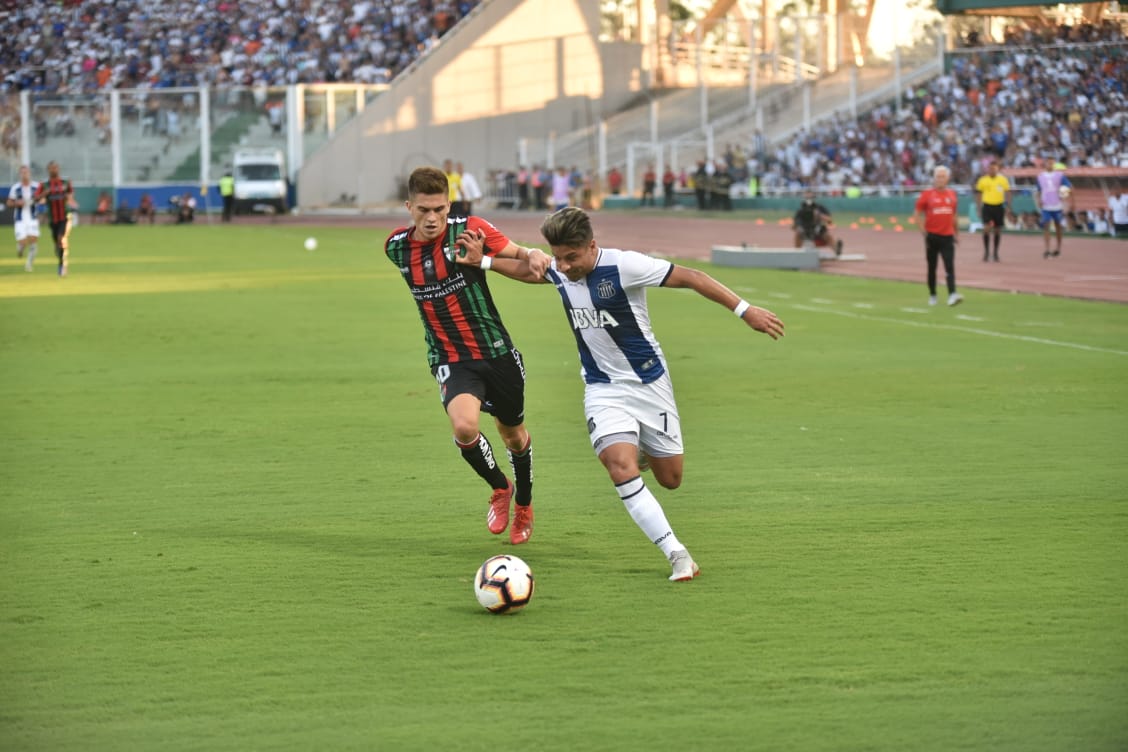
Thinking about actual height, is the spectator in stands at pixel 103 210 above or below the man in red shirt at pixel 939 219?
above

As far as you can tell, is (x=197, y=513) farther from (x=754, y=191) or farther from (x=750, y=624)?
(x=754, y=191)

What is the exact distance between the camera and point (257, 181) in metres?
62.0

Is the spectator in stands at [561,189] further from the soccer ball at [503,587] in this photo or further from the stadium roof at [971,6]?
the soccer ball at [503,587]

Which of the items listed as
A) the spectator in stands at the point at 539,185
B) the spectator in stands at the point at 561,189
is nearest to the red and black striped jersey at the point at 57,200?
the spectator in stands at the point at 561,189

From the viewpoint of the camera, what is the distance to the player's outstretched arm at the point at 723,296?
750 centimetres

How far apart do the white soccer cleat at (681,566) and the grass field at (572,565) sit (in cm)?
8

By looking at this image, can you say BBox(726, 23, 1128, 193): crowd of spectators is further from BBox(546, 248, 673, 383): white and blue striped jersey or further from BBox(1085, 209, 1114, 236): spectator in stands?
BBox(546, 248, 673, 383): white and blue striped jersey

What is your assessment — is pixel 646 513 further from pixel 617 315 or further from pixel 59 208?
Result: pixel 59 208

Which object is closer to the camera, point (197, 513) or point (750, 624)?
point (750, 624)

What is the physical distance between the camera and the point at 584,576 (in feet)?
25.4

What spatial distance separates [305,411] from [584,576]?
653 centimetres

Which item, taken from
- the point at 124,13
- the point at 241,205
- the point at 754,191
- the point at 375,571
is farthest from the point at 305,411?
the point at 124,13

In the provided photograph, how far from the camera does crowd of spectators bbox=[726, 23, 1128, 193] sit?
4653 cm

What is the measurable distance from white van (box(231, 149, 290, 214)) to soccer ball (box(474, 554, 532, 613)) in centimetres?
5649
